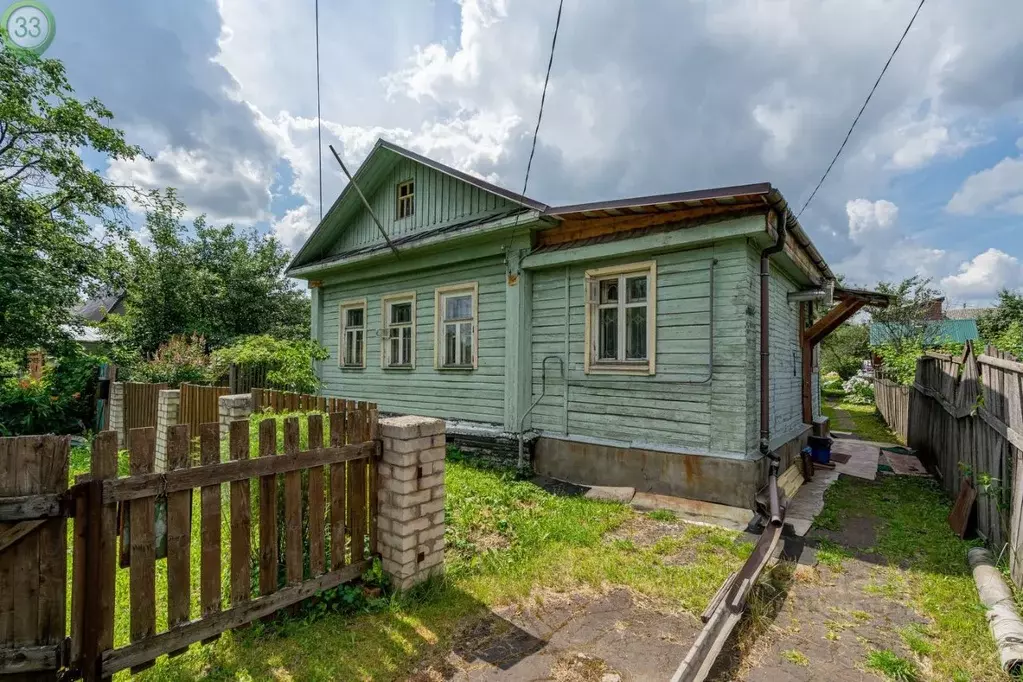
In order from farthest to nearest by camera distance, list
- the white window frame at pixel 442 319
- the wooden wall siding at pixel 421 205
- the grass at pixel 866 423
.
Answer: the grass at pixel 866 423, the wooden wall siding at pixel 421 205, the white window frame at pixel 442 319

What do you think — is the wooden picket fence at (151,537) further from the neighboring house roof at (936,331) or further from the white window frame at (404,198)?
the neighboring house roof at (936,331)

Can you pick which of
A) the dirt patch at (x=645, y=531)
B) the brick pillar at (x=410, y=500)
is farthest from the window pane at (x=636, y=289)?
the brick pillar at (x=410, y=500)

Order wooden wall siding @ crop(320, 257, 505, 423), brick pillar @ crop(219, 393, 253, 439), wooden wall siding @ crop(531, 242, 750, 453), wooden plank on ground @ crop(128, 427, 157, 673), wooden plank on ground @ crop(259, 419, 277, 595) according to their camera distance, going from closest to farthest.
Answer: wooden plank on ground @ crop(128, 427, 157, 673), wooden plank on ground @ crop(259, 419, 277, 595), brick pillar @ crop(219, 393, 253, 439), wooden wall siding @ crop(531, 242, 750, 453), wooden wall siding @ crop(320, 257, 505, 423)

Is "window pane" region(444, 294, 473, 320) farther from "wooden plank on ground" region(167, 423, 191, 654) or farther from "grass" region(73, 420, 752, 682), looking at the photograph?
"wooden plank on ground" region(167, 423, 191, 654)

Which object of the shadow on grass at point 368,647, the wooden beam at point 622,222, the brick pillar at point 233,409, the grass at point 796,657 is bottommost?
the grass at point 796,657

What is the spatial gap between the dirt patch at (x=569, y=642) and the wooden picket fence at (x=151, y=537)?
103 centimetres

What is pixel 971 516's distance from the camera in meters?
4.84

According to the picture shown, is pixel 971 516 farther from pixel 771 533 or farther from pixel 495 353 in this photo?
pixel 495 353

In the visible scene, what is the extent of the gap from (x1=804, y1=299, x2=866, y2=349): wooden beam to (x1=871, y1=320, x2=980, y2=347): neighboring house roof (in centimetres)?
716

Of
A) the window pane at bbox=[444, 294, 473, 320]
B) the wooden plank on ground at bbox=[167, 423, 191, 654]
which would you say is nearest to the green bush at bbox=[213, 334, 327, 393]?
the window pane at bbox=[444, 294, 473, 320]

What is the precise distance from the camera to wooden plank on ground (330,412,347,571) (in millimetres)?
3314

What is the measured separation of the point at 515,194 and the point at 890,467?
8160 mm

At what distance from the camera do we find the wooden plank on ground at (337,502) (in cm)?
331

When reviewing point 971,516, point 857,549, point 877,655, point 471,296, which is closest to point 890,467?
point 971,516
